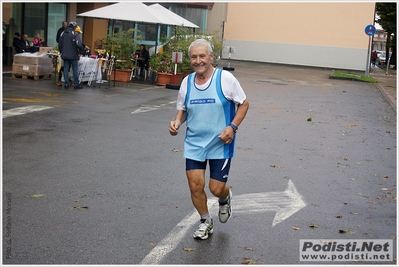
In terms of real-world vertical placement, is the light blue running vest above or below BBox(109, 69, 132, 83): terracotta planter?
above

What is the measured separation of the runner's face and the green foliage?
53.5ft

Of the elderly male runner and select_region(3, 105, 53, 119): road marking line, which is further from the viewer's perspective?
select_region(3, 105, 53, 119): road marking line

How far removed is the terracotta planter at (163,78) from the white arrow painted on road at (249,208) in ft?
46.7

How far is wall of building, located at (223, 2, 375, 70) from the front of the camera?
157ft

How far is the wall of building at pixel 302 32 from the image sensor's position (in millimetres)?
47969

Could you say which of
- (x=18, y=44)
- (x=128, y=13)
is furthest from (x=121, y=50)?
(x=18, y=44)

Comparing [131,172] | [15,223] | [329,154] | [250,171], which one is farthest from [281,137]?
[15,223]

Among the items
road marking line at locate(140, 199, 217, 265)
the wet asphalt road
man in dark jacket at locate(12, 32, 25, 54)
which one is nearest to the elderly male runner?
road marking line at locate(140, 199, 217, 265)

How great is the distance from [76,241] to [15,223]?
2.49 ft

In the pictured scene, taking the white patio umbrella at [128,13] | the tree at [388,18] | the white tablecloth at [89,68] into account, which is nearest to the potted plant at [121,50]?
the white patio umbrella at [128,13]

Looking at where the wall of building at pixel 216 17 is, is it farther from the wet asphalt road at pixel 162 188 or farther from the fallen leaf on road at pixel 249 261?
the fallen leaf on road at pixel 249 261

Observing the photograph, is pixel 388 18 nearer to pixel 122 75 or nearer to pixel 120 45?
pixel 122 75

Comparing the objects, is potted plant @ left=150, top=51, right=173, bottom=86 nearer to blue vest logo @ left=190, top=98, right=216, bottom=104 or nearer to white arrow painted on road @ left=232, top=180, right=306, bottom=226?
white arrow painted on road @ left=232, top=180, right=306, bottom=226

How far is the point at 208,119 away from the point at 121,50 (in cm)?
1667
